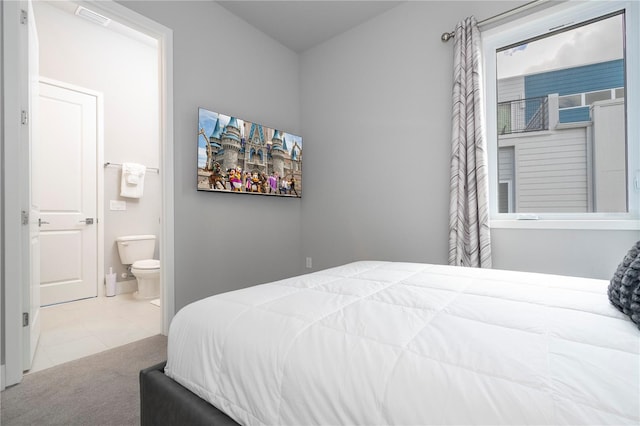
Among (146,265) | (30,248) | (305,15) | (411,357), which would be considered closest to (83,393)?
(30,248)

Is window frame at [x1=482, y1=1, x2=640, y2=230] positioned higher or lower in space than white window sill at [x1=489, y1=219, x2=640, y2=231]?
higher

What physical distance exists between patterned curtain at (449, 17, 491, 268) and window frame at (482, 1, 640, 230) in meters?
0.18

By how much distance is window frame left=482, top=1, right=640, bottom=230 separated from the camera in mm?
2002

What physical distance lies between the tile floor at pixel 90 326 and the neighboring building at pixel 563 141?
3098mm

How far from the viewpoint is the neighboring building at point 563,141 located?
2.11 metres

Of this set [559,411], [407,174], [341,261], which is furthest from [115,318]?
[559,411]

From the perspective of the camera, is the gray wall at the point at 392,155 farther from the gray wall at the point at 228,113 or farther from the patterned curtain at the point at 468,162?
the gray wall at the point at 228,113

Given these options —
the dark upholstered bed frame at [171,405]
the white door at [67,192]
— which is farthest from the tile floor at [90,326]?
the dark upholstered bed frame at [171,405]

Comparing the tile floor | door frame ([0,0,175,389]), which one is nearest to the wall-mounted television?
door frame ([0,0,175,389])

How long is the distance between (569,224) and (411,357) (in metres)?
2.08

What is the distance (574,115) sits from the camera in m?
2.25

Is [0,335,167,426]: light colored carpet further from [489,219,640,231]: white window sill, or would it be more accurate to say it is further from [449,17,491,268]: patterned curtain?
[489,219,640,231]: white window sill

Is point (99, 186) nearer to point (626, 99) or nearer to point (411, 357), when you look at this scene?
point (411, 357)

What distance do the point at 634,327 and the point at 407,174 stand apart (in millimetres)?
2131
